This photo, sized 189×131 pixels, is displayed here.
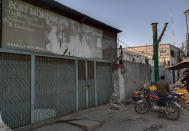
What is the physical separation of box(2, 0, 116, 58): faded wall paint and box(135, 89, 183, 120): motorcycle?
3601 millimetres

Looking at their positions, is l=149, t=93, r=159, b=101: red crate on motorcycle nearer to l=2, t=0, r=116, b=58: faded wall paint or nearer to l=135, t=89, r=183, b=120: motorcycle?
l=135, t=89, r=183, b=120: motorcycle

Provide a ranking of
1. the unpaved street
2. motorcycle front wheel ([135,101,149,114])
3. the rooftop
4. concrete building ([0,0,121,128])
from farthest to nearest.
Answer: motorcycle front wheel ([135,101,149,114]) < the rooftop < the unpaved street < concrete building ([0,0,121,128])

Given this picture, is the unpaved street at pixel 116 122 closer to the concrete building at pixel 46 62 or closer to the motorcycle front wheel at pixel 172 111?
the motorcycle front wheel at pixel 172 111

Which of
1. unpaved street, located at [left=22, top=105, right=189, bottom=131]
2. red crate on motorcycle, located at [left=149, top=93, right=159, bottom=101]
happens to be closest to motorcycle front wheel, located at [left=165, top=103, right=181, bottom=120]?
unpaved street, located at [left=22, top=105, right=189, bottom=131]

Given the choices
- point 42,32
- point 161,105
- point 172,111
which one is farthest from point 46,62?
point 172,111

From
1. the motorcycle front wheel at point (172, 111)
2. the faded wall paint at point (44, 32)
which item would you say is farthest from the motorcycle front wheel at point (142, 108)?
the faded wall paint at point (44, 32)

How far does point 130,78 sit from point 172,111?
5136 millimetres

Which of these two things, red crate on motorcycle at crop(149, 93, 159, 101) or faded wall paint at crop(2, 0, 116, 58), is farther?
red crate on motorcycle at crop(149, 93, 159, 101)

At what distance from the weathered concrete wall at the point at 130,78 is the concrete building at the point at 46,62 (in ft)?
4.08

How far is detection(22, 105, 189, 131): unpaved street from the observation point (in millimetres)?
5668

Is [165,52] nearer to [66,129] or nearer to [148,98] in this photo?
[148,98]

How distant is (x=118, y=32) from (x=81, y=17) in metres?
3.87

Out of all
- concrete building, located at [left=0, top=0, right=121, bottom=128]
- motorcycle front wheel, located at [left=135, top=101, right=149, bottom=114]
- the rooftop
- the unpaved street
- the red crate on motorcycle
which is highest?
the rooftop

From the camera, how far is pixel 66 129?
18.0 ft
